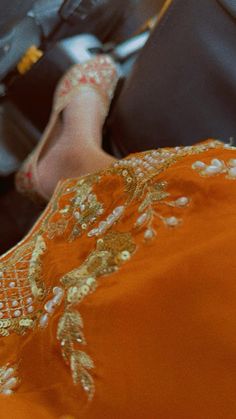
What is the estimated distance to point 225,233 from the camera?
17.3 inches

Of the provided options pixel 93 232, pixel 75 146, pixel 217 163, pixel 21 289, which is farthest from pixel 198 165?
pixel 75 146

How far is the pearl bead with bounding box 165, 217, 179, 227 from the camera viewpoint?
474 millimetres

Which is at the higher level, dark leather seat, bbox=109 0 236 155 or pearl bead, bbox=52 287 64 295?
pearl bead, bbox=52 287 64 295

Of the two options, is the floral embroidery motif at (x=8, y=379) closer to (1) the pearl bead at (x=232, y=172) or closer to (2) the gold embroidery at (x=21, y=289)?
(2) the gold embroidery at (x=21, y=289)

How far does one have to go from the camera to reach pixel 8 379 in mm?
512

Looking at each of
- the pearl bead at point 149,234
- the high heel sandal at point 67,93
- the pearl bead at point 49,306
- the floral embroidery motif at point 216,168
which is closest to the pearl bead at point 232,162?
the floral embroidery motif at point 216,168

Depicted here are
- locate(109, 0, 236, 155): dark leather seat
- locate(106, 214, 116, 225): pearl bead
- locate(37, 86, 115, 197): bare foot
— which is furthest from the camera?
locate(37, 86, 115, 197): bare foot

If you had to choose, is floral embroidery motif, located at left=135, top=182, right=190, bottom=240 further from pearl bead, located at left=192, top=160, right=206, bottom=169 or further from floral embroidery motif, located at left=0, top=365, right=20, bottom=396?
floral embroidery motif, located at left=0, top=365, right=20, bottom=396

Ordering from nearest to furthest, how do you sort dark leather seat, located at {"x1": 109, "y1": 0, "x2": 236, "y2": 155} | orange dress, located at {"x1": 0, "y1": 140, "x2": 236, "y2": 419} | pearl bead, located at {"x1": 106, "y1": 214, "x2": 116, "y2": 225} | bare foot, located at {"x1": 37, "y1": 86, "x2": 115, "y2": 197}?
orange dress, located at {"x1": 0, "y1": 140, "x2": 236, "y2": 419} → pearl bead, located at {"x1": 106, "y1": 214, "x2": 116, "y2": 225} → dark leather seat, located at {"x1": 109, "y1": 0, "x2": 236, "y2": 155} → bare foot, located at {"x1": 37, "y1": 86, "x2": 115, "y2": 197}

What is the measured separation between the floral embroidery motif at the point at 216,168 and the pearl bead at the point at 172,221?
2.2 inches

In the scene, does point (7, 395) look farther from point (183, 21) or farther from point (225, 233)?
point (183, 21)

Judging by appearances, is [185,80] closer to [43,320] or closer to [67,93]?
[67,93]

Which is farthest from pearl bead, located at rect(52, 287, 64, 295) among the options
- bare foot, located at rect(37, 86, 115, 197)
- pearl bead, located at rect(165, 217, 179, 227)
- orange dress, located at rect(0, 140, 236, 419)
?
bare foot, located at rect(37, 86, 115, 197)

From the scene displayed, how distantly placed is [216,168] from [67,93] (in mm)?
497
